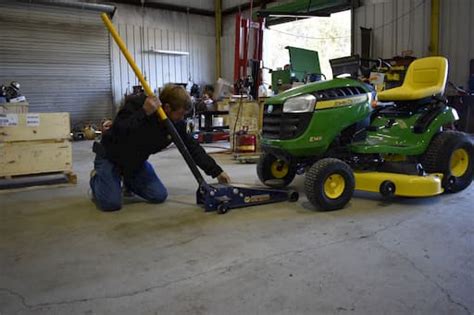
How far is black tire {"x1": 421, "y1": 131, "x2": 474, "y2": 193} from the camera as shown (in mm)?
3568

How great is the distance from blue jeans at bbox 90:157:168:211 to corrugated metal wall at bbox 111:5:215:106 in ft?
28.0

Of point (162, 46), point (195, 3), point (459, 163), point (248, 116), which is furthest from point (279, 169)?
point (195, 3)

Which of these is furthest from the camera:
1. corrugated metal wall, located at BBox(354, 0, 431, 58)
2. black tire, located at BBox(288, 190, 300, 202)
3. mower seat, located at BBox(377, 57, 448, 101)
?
corrugated metal wall, located at BBox(354, 0, 431, 58)

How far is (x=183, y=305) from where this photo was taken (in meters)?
1.77

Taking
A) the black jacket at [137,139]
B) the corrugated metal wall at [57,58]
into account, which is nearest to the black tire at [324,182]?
the black jacket at [137,139]

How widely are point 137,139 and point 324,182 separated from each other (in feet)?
4.66

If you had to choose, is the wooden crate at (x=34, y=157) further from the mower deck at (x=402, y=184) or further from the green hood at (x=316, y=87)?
the mower deck at (x=402, y=184)

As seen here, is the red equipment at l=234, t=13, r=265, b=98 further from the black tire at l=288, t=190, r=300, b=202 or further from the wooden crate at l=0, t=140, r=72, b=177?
the black tire at l=288, t=190, r=300, b=202

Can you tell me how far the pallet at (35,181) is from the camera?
438cm

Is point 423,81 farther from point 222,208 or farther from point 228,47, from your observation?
point 228,47

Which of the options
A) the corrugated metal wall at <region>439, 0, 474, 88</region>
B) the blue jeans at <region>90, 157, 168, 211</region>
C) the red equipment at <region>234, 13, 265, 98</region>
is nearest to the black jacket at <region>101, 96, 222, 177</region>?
the blue jeans at <region>90, 157, 168, 211</region>

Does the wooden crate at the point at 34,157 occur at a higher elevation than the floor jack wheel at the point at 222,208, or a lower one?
higher

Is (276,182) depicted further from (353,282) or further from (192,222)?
(353,282)

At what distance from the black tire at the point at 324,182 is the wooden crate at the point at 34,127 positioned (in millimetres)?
2719
